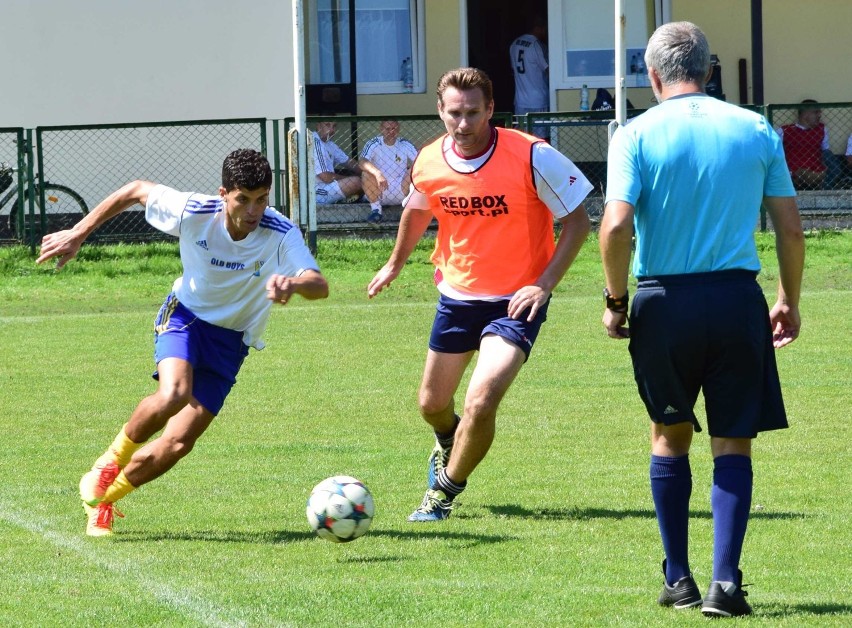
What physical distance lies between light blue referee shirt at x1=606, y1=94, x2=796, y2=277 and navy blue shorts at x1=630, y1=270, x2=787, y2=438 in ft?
0.26

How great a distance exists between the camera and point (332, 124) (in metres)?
18.5

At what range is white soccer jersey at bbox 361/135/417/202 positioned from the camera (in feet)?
60.2

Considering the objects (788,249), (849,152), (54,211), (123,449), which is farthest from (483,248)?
(849,152)

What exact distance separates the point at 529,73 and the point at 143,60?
5.75 meters

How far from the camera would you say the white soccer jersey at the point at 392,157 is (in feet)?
60.2

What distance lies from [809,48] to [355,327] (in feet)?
37.6

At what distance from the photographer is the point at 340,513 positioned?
647 centimetres

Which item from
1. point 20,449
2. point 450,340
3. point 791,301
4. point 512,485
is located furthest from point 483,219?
point 20,449

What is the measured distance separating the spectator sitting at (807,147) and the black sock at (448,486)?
1294 centimetres

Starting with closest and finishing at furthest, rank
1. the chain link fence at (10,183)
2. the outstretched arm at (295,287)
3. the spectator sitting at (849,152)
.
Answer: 1. the outstretched arm at (295,287)
2. the chain link fence at (10,183)
3. the spectator sitting at (849,152)

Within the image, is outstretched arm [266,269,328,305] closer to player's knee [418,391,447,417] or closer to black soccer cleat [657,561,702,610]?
player's knee [418,391,447,417]

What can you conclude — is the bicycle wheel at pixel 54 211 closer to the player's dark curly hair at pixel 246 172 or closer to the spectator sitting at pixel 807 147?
the spectator sitting at pixel 807 147

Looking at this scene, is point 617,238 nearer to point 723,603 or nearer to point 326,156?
point 723,603

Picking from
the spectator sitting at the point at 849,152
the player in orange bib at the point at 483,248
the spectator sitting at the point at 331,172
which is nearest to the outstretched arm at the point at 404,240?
the player in orange bib at the point at 483,248
